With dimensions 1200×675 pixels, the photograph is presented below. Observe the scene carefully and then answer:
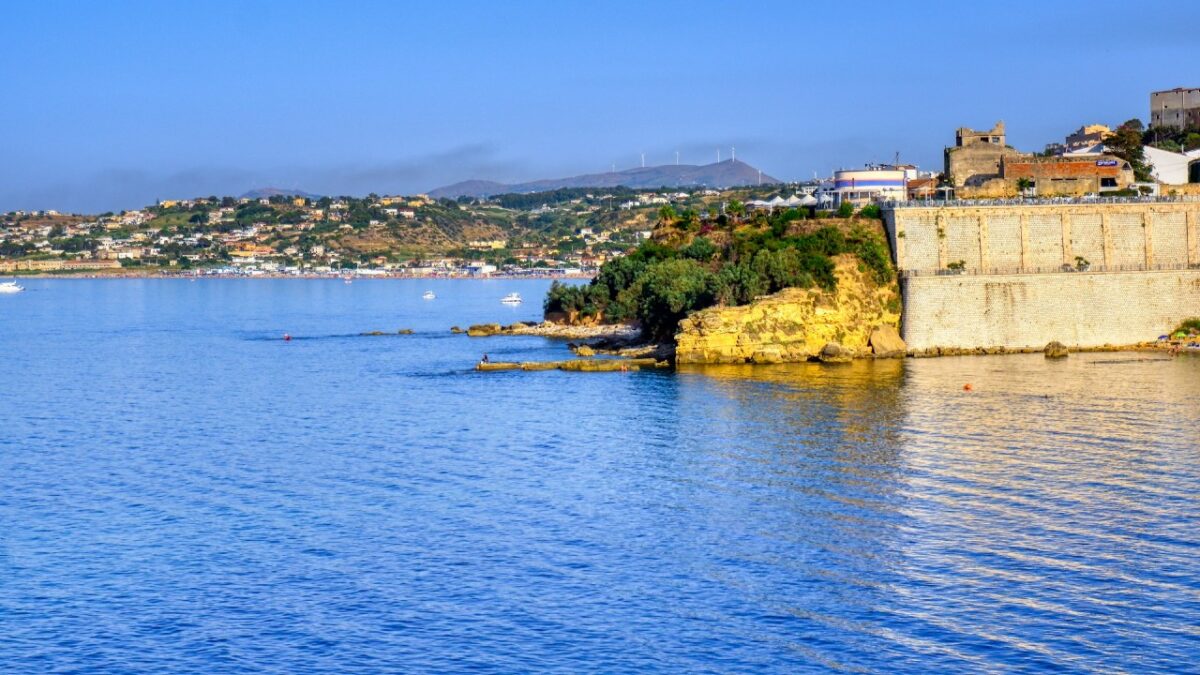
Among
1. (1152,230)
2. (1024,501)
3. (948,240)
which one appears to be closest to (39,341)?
(948,240)

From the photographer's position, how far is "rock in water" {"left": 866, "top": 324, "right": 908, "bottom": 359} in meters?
59.1

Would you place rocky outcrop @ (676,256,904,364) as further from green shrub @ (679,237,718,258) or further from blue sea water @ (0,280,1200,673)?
green shrub @ (679,237,718,258)

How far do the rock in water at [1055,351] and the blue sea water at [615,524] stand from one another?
12.9ft

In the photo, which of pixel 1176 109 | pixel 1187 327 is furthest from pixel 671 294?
pixel 1176 109

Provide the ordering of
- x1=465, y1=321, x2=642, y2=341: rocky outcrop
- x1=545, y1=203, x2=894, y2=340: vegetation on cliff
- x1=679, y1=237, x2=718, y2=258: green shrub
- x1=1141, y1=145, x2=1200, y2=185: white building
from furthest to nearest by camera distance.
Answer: x1=1141, y1=145, x2=1200, y2=185: white building < x1=465, y1=321, x2=642, y2=341: rocky outcrop < x1=679, y1=237, x2=718, y2=258: green shrub < x1=545, y1=203, x2=894, y2=340: vegetation on cliff

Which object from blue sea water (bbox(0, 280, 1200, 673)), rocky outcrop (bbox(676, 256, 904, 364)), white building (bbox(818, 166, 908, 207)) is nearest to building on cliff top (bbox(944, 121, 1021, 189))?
white building (bbox(818, 166, 908, 207))

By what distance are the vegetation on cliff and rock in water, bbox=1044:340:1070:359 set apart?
725cm

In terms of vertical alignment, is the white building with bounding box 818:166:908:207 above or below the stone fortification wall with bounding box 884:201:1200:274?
above

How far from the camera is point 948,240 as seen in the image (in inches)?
2409

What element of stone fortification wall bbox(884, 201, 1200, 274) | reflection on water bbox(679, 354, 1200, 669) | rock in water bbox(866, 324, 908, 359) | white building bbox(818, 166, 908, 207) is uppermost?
white building bbox(818, 166, 908, 207)

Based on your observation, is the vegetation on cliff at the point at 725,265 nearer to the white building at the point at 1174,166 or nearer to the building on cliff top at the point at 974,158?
the building on cliff top at the point at 974,158

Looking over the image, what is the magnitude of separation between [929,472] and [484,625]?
47.8ft

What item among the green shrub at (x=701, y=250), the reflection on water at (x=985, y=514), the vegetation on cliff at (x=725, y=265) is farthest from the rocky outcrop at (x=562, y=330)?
the reflection on water at (x=985, y=514)

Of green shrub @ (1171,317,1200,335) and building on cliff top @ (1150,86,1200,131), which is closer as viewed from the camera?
green shrub @ (1171,317,1200,335)
